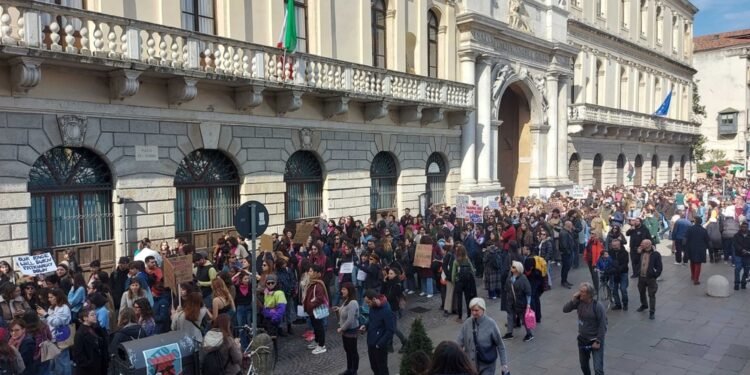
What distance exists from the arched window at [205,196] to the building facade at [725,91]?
6003 cm

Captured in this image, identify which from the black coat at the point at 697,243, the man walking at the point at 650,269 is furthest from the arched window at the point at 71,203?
the black coat at the point at 697,243

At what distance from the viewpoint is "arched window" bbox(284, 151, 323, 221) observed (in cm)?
1870

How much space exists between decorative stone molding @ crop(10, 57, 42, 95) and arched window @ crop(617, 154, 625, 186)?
37.3 meters

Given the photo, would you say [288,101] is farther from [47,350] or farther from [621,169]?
[621,169]

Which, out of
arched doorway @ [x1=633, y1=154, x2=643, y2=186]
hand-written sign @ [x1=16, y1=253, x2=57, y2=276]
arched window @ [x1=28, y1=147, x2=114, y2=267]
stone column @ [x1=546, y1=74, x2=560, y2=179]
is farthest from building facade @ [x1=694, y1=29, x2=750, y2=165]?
hand-written sign @ [x1=16, y1=253, x2=57, y2=276]

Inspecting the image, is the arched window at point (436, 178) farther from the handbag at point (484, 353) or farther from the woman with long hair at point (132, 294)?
the handbag at point (484, 353)

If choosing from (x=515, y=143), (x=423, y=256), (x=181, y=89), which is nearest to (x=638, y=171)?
(x=515, y=143)

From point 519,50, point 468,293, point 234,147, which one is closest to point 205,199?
point 234,147

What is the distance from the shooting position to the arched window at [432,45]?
24609 millimetres

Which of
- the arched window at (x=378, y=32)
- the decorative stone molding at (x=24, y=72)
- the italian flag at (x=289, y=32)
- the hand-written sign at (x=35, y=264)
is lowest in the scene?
the hand-written sign at (x=35, y=264)

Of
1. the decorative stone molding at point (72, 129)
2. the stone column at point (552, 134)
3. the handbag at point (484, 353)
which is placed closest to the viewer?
the handbag at point (484, 353)

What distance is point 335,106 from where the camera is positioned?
18984 millimetres

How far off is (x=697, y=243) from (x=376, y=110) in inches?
428

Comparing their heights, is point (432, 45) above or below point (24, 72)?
above
